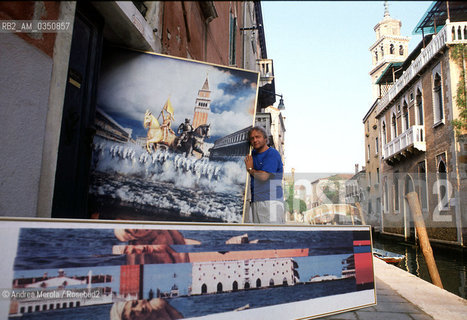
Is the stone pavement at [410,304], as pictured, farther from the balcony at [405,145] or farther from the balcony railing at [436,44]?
the balcony at [405,145]

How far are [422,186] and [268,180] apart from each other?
15.2 m

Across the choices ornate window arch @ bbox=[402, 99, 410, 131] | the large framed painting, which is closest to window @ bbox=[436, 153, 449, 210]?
ornate window arch @ bbox=[402, 99, 410, 131]

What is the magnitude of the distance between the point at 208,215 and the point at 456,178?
40.4ft

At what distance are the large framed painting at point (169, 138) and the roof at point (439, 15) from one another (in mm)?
13219

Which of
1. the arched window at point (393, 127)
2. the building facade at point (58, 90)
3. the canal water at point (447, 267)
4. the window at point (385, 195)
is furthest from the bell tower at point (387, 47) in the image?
A: the building facade at point (58, 90)

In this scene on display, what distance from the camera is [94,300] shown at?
140cm

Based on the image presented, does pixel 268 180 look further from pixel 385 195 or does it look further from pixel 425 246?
pixel 385 195

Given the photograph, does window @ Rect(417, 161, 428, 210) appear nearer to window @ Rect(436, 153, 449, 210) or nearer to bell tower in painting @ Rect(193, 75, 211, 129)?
window @ Rect(436, 153, 449, 210)

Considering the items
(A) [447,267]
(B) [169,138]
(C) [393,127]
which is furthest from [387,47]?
(B) [169,138]

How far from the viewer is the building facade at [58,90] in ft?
4.99

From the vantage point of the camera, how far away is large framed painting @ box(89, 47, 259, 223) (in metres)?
2.34

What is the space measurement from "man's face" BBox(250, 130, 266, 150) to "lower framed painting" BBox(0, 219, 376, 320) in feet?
2.87

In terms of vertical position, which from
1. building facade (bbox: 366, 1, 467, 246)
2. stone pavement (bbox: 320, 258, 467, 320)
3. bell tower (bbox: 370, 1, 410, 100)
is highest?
bell tower (bbox: 370, 1, 410, 100)

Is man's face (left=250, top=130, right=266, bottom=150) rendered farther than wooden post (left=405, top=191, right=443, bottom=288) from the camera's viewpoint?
No
